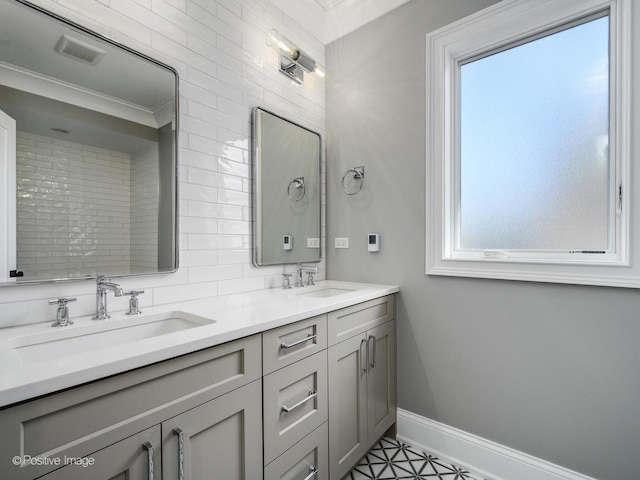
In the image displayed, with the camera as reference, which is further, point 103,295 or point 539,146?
point 539,146

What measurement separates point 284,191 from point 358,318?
92 centimetres

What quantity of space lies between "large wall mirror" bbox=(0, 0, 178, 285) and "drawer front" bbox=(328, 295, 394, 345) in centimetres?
80

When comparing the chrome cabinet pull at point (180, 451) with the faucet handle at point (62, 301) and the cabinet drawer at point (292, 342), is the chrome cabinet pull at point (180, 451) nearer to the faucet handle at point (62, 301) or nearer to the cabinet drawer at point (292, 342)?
the cabinet drawer at point (292, 342)

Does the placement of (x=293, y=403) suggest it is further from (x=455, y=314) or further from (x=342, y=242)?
(x=342, y=242)

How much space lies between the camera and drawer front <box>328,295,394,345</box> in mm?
1482

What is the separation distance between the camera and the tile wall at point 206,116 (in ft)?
Answer: 4.27

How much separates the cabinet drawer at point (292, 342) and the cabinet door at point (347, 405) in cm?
14

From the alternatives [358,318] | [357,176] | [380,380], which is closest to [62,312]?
[358,318]

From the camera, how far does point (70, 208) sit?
1183 millimetres

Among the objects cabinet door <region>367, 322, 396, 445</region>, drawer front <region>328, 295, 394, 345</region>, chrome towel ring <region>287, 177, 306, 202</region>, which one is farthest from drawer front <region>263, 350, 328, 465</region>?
chrome towel ring <region>287, 177, 306, 202</region>

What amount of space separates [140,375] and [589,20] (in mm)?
2350

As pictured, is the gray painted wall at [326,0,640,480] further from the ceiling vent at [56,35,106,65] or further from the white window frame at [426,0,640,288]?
the ceiling vent at [56,35,106,65]

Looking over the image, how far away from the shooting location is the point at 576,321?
1482 mm

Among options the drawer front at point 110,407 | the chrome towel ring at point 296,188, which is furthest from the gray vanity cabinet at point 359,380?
the chrome towel ring at point 296,188
